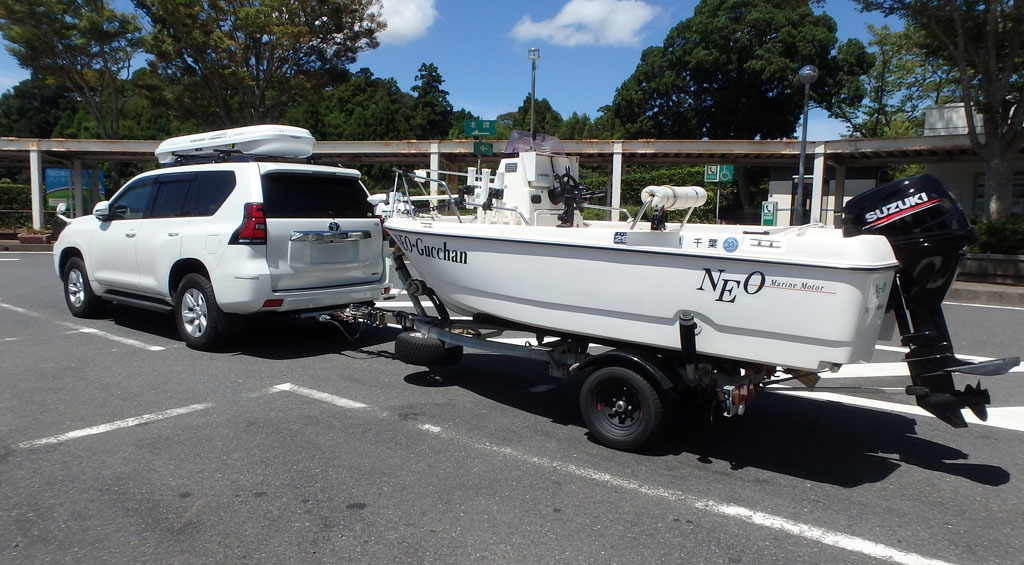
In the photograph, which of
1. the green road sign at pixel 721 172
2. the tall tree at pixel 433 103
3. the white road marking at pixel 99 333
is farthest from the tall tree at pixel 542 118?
the white road marking at pixel 99 333

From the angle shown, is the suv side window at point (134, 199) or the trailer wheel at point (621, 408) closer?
the trailer wheel at point (621, 408)

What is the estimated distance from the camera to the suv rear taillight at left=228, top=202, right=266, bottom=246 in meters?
6.78

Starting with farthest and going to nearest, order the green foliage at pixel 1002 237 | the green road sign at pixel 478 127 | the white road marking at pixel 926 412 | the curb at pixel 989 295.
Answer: the green road sign at pixel 478 127
the green foliage at pixel 1002 237
the curb at pixel 989 295
the white road marking at pixel 926 412

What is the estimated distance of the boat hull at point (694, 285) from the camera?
3980 mm

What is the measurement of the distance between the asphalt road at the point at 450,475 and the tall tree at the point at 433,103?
66.6 m

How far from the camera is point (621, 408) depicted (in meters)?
4.79

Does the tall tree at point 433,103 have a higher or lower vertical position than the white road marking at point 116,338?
higher

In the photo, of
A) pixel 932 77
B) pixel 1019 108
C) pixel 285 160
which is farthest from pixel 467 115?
pixel 285 160

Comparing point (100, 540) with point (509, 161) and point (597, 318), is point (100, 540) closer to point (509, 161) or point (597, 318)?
point (597, 318)

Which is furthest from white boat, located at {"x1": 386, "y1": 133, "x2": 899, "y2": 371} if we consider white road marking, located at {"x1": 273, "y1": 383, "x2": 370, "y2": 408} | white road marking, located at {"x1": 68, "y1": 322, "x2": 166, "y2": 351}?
white road marking, located at {"x1": 68, "y1": 322, "x2": 166, "y2": 351}

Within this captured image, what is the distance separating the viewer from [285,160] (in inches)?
319

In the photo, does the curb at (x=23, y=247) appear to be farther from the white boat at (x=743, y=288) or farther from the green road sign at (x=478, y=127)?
the white boat at (x=743, y=288)

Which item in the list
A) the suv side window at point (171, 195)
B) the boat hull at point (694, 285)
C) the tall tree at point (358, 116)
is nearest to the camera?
the boat hull at point (694, 285)

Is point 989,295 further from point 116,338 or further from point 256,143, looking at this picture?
point 116,338
